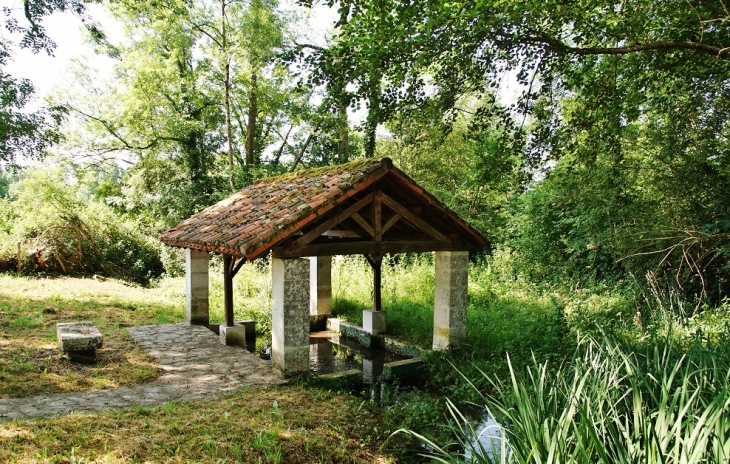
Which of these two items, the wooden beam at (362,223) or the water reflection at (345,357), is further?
the water reflection at (345,357)

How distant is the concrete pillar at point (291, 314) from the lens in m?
6.45

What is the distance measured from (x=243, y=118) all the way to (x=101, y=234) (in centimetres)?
792

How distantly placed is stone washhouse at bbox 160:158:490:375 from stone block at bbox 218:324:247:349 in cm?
2

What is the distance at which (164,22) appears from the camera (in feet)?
54.4

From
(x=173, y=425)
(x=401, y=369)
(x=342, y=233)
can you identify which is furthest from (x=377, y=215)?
(x=173, y=425)

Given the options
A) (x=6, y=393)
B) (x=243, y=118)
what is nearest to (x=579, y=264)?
(x=6, y=393)

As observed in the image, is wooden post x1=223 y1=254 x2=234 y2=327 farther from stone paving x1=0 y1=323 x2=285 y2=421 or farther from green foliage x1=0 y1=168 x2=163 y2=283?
green foliage x1=0 y1=168 x2=163 y2=283

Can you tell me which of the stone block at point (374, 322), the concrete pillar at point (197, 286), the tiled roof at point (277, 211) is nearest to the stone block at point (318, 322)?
the stone block at point (374, 322)

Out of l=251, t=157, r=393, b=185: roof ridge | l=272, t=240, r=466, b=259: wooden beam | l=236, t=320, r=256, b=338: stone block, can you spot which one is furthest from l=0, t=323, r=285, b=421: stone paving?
l=251, t=157, r=393, b=185: roof ridge

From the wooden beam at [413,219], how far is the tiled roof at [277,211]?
41 centimetres

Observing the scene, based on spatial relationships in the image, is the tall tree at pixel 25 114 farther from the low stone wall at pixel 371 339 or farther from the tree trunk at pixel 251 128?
the tree trunk at pixel 251 128

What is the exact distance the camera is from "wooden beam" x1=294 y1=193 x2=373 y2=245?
6602 millimetres

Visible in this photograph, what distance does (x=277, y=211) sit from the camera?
6824 mm

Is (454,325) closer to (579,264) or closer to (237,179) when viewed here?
(579,264)
